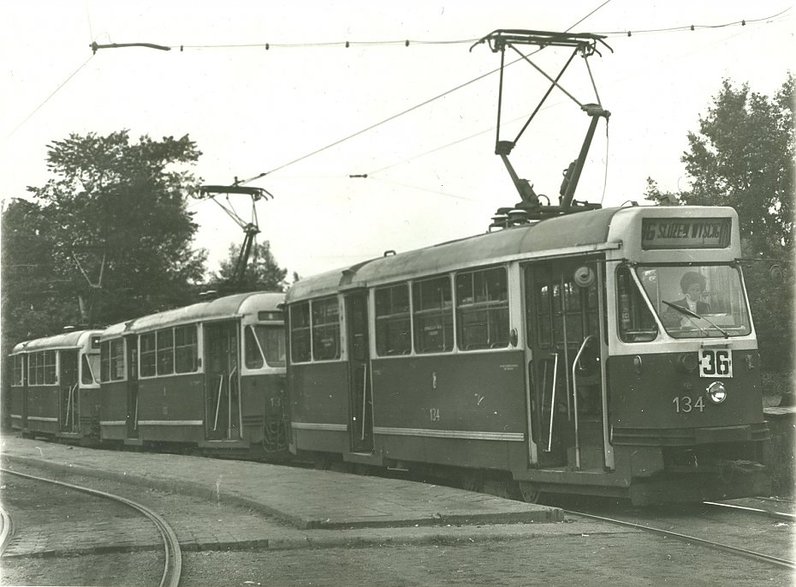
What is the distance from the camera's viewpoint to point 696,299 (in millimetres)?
10625

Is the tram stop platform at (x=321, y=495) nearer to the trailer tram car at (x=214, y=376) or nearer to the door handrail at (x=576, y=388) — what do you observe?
the door handrail at (x=576, y=388)

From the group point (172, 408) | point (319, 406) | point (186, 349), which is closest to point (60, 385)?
point (172, 408)

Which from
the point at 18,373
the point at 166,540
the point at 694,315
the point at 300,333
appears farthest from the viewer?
the point at 18,373

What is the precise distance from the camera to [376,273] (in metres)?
14.6

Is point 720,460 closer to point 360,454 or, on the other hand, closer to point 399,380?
point 399,380

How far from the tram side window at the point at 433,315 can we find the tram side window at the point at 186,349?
28.3ft

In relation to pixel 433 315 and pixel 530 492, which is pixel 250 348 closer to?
pixel 433 315

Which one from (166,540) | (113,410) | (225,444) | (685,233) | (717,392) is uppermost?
(685,233)

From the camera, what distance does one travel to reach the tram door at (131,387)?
24.9 meters

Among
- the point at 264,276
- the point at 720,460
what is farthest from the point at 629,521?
the point at 264,276

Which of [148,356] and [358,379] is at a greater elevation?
[148,356]

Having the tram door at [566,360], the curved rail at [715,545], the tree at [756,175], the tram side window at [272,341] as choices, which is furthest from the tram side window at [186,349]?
the tree at [756,175]

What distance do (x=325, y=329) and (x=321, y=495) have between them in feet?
14.1

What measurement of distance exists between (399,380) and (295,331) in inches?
147
